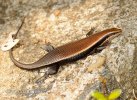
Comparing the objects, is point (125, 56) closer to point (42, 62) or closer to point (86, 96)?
point (86, 96)

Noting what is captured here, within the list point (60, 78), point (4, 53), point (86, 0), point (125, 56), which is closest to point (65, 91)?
point (60, 78)

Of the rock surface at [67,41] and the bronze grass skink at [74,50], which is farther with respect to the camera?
the bronze grass skink at [74,50]

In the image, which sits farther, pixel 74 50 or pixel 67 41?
pixel 67 41

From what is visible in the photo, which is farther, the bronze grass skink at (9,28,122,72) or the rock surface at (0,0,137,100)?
the bronze grass skink at (9,28,122,72)
